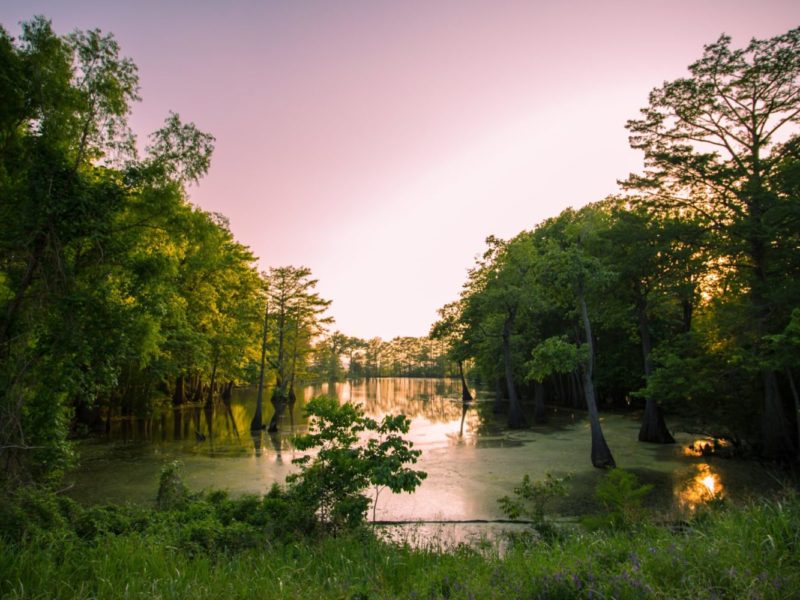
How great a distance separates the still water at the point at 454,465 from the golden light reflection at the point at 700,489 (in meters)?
0.03

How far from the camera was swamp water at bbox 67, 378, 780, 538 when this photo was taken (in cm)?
1188

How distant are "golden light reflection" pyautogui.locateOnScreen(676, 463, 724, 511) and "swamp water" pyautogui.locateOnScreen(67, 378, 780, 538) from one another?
3 cm

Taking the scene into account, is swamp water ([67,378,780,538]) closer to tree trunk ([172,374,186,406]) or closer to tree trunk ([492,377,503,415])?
tree trunk ([172,374,186,406])

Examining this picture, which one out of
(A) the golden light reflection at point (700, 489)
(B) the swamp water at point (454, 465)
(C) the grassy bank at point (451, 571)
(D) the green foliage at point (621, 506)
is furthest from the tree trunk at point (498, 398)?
(C) the grassy bank at point (451, 571)

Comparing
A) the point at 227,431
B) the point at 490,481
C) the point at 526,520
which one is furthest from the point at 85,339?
the point at 227,431

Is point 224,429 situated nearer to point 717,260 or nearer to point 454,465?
point 454,465

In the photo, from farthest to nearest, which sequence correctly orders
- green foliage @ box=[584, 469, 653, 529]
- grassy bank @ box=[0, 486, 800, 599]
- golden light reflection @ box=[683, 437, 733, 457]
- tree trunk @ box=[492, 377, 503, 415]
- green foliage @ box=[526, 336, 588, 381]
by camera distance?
tree trunk @ box=[492, 377, 503, 415] → golden light reflection @ box=[683, 437, 733, 457] → green foliage @ box=[526, 336, 588, 381] → green foliage @ box=[584, 469, 653, 529] → grassy bank @ box=[0, 486, 800, 599]

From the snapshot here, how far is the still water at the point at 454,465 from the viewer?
1195 centimetres

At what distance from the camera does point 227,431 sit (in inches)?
1041

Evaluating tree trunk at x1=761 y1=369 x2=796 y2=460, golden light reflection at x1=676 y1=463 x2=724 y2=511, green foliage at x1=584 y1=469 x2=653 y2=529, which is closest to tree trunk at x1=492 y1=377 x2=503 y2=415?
tree trunk at x1=761 y1=369 x2=796 y2=460

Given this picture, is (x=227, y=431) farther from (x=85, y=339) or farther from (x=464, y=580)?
(x=464, y=580)

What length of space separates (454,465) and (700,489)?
825 centimetres

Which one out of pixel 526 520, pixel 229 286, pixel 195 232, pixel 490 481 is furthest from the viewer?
pixel 229 286

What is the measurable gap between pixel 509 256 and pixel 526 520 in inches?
793
